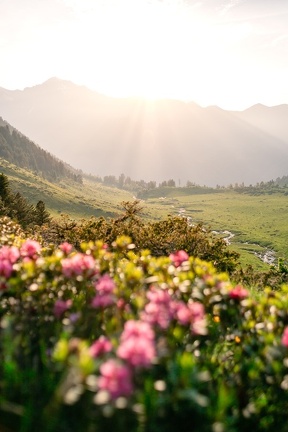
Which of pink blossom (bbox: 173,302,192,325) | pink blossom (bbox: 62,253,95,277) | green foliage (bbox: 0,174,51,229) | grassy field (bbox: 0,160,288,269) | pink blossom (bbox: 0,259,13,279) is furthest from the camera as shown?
grassy field (bbox: 0,160,288,269)

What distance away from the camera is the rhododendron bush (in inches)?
161

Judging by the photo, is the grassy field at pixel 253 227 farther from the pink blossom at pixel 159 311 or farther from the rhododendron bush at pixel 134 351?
the pink blossom at pixel 159 311

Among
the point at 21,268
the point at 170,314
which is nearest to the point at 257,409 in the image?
the point at 170,314

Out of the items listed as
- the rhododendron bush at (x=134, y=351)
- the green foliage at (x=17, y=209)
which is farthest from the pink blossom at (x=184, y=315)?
the green foliage at (x=17, y=209)

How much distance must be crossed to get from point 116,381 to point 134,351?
0.35m

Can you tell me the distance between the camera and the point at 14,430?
5.30 meters

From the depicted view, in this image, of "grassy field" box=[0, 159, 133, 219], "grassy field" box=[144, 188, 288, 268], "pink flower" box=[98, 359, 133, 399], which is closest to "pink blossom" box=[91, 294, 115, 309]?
"pink flower" box=[98, 359, 133, 399]

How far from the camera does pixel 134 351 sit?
3.79 meters

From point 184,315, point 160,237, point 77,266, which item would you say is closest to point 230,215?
point 160,237

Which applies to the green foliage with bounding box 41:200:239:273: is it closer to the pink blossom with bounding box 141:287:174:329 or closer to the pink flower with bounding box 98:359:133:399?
the pink blossom with bounding box 141:287:174:329

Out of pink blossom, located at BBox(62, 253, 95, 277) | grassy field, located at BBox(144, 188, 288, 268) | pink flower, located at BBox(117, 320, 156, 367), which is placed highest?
pink blossom, located at BBox(62, 253, 95, 277)

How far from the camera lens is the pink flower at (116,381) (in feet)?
11.7

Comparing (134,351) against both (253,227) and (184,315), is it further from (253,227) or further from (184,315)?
(253,227)

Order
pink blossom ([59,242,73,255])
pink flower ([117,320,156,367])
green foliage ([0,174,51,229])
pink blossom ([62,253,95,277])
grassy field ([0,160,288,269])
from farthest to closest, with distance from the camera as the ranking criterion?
grassy field ([0,160,288,269]) < green foliage ([0,174,51,229]) < pink blossom ([59,242,73,255]) < pink blossom ([62,253,95,277]) < pink flower ([117,320,156,367])
